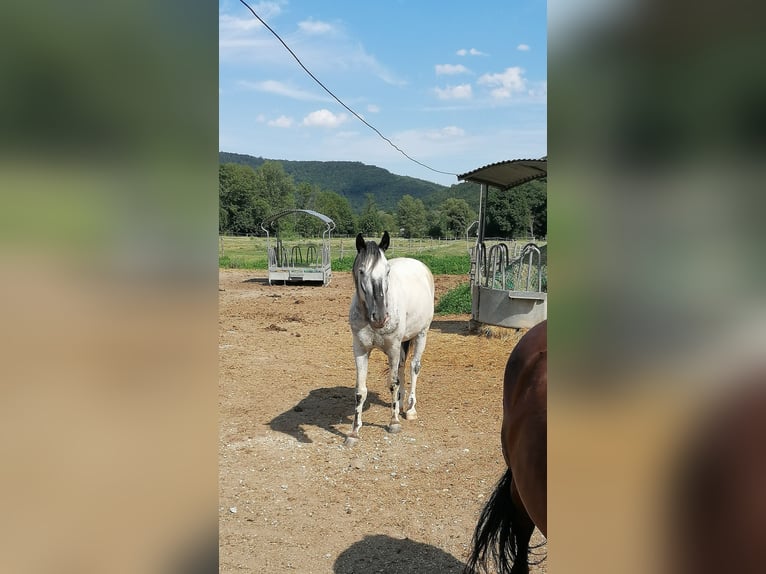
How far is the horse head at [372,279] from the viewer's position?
4469mm

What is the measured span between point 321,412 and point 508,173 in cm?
554

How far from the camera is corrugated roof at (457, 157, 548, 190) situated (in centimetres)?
832

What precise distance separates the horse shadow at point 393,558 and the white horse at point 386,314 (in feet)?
4.99

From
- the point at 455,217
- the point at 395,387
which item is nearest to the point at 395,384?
the point at 395,387

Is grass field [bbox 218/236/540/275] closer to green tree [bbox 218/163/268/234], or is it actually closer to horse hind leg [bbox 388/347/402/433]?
green tree [bbox 218/163/268/234]

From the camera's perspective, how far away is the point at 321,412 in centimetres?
557

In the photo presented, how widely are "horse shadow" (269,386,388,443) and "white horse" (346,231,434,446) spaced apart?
1.44ft

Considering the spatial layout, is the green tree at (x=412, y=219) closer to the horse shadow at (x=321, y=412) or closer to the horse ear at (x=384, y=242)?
the horse shadow at (x=321, y=412)
